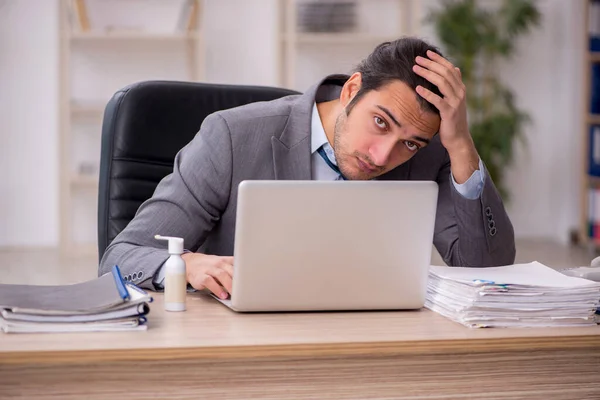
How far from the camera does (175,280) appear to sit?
4.36 feet

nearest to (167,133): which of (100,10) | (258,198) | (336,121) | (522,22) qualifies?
(336,121)

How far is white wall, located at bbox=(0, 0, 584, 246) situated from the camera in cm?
560

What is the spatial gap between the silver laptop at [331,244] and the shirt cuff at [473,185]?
0.47 meters

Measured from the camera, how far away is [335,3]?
5.65 meters

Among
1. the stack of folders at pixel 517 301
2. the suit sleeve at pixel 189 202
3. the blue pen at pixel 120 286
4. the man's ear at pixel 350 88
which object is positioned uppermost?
the man's ear at pixel 350 88

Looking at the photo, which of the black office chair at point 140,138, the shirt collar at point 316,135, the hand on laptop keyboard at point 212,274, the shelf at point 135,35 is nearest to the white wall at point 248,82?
the shelf at point 135,35

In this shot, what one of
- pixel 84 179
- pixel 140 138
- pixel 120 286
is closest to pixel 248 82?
pixel 84 179

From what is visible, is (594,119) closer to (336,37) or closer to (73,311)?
(336,37)

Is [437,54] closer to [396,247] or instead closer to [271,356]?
[396,247]

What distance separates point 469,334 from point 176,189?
0.78 meters

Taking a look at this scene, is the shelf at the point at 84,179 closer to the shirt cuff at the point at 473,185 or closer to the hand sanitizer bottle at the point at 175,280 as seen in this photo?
the shirt cuff at the point at 473,185

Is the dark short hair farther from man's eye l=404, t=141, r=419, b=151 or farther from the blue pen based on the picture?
the blue pen

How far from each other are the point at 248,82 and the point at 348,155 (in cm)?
423

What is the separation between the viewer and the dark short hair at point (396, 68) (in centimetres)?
167
